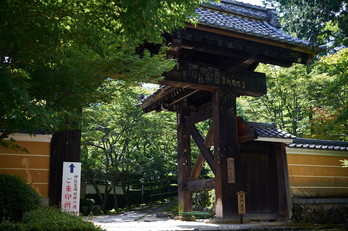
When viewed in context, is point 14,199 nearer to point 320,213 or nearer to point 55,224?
point 55,224

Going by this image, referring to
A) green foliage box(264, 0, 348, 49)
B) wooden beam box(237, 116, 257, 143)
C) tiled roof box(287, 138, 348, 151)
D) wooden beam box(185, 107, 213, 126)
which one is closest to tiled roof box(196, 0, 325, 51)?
wooden beam box(237, 116, 257, 143)

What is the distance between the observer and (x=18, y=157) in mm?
7672

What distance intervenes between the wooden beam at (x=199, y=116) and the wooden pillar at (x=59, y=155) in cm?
444

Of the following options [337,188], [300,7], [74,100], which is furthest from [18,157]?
[300,7]

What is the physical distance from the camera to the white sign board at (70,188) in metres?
7.57

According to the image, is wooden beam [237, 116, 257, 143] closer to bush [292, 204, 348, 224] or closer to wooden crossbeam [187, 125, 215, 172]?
wooden crossbeam [187, 125, 215, 172]

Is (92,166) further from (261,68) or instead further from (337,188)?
(337,188)

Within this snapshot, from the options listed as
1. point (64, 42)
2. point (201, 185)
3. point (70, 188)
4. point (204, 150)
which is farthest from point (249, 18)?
point (64, 42)

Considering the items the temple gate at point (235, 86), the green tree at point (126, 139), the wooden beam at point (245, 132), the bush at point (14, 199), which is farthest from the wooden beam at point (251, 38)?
the green tree at point (126, 139)

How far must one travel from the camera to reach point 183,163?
1189 cm

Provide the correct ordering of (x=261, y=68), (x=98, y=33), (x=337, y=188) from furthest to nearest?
(x=261, y=68)
(x=337, y=188)
(x=98, y=33)

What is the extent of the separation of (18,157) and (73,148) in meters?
1.27

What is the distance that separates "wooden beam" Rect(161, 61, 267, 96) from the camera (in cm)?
929

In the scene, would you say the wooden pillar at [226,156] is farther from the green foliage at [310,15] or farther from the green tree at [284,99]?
the green foliage at [310,15]
